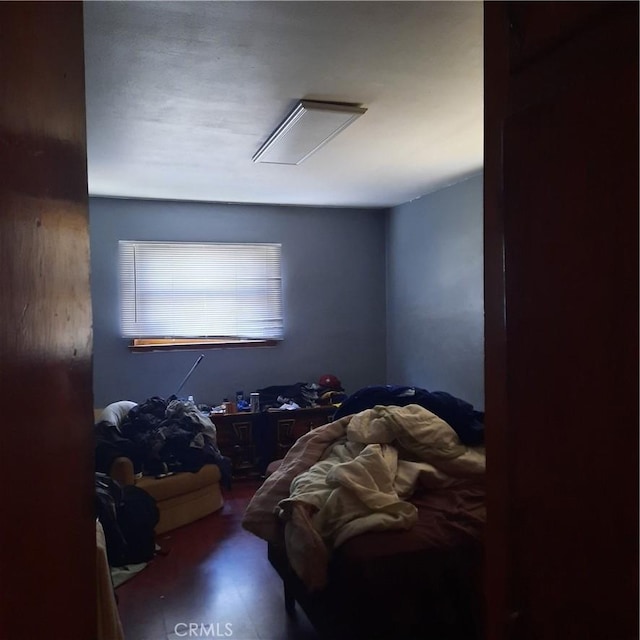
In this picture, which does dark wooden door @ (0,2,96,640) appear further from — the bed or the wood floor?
the wood floor

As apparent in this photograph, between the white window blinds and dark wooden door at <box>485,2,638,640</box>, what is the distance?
4822 millimetres

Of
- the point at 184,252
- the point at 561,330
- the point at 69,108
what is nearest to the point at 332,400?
the point at 184,252

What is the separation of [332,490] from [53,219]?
177cm

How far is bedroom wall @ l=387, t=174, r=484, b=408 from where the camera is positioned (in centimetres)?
455

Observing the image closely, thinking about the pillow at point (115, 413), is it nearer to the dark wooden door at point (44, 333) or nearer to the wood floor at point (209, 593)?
the wood floor at point (209, 593)

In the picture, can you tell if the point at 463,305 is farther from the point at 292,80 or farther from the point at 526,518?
the point at 526,518

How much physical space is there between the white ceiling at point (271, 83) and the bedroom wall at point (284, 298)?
109 centimetres

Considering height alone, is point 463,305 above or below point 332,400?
above

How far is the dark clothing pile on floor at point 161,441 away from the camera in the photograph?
3.95 meters

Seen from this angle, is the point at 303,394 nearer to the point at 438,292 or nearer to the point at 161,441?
the point at 438,292

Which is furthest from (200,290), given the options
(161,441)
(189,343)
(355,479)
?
(355,479)

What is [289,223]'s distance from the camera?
5770 mm

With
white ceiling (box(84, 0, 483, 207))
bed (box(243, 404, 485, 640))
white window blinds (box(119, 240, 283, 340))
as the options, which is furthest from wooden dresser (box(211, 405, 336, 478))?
bed (box(243, 404, 485, 640))

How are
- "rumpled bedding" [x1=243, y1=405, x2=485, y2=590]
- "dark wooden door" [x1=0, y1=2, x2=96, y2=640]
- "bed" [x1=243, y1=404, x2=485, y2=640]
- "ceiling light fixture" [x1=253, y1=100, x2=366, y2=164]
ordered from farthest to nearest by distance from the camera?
"ceiling light fixture" [x1=253, y1=100, x2=366, y2=164] → "rumpled bedding" [x1=243, y1=405, x2=485, y2=590] → "bed" [x1=243, y1=404, x2=485, y2=640] → "dark wooden door" [x1=0, y1=2, x2=96, y2=640]
